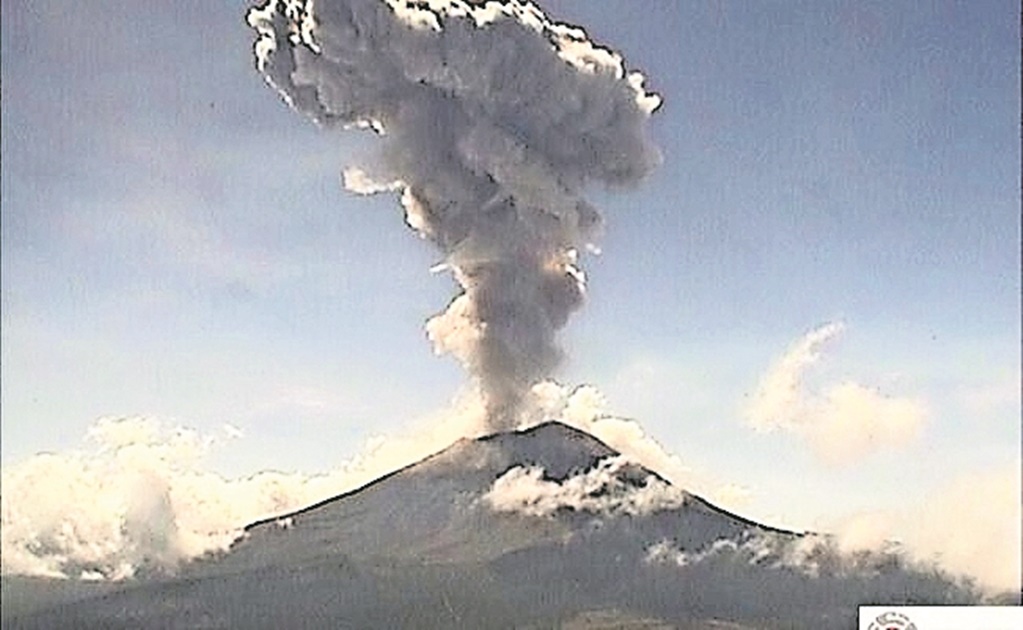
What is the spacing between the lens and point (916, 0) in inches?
255

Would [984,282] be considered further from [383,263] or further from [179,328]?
[179,328]

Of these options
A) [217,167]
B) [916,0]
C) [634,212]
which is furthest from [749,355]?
[217,167]

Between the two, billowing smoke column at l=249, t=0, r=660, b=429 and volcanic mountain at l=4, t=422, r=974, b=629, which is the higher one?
billowing smoke column at l=249, t=0, r=660, b=429

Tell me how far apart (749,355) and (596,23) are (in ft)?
4.42

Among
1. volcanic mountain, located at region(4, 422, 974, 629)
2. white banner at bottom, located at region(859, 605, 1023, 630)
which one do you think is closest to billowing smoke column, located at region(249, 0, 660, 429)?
volcanic mountain, located at region(4, 422, 974, 629)

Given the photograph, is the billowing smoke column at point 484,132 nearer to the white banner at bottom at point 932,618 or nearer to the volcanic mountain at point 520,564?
the volcanic mountain at point 520,564

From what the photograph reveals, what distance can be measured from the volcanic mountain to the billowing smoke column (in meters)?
0.31

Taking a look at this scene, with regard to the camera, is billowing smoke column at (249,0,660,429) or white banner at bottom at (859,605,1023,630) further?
white banner at bottom at (859,605,1023,630)

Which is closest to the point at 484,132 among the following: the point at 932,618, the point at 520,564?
the point at 520,564

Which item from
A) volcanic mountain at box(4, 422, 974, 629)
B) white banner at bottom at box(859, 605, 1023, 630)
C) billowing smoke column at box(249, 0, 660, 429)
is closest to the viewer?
volcanic mountain at box(4, 422, 974, 629)

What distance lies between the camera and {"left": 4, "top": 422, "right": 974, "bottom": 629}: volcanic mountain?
5.96 meters

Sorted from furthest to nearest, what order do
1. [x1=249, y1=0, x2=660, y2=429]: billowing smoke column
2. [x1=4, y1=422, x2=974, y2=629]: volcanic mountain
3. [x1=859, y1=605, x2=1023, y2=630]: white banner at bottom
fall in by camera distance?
[x1=859, y1=605, x2=1023, y2=630]: white banner at bottom → [x1=249, y1=0, x2=660, y2=429]: billowing smoke column → [x1=4, y1=422, x2=974, y2=629]: volcanic mountain

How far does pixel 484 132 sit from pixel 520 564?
5.11 ft

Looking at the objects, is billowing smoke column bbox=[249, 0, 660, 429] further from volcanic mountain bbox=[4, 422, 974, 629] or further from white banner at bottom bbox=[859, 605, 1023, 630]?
white banner at bottom bbox=[859, 605, 1023, 630]
